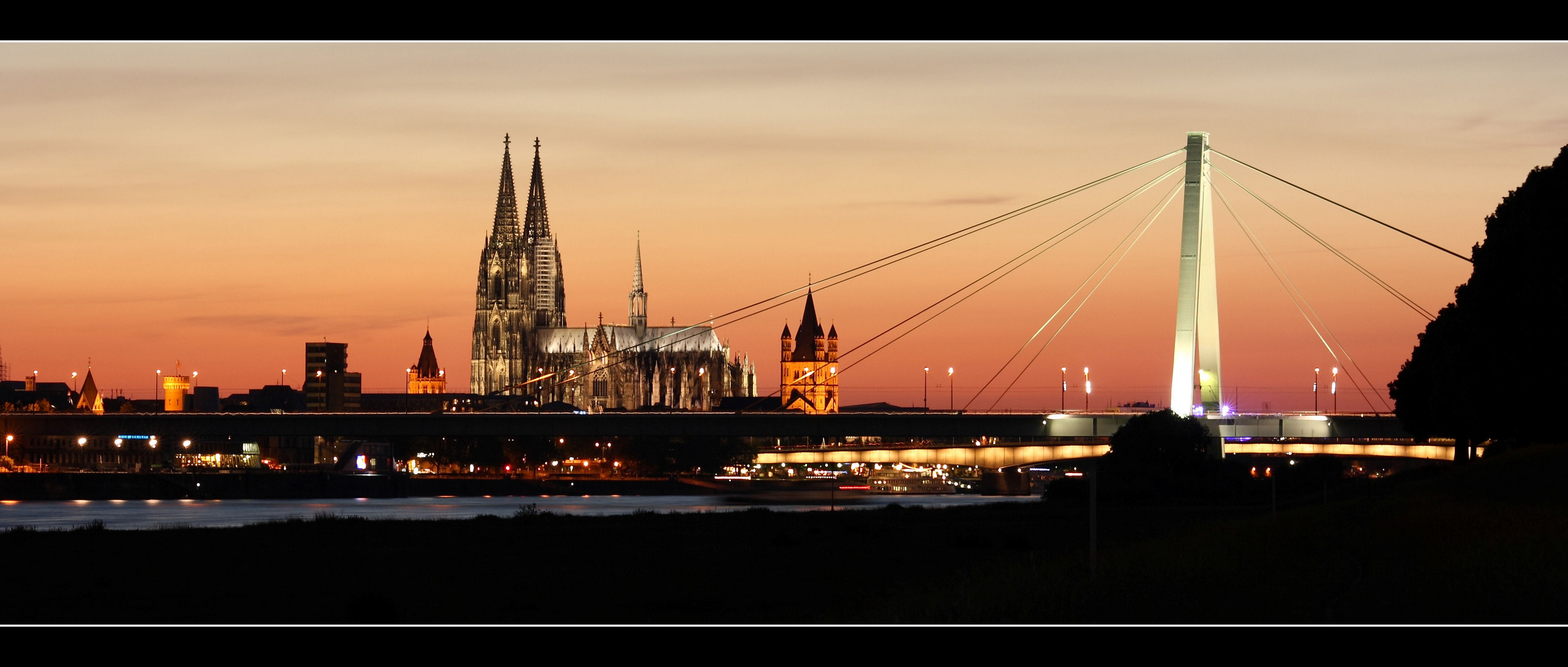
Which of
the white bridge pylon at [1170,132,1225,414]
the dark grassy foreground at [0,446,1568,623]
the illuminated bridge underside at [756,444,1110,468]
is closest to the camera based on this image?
the dark grassy foreground at [0,446,1568,623]

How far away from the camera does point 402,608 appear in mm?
31516

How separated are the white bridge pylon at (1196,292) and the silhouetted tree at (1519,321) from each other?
86.8 ft

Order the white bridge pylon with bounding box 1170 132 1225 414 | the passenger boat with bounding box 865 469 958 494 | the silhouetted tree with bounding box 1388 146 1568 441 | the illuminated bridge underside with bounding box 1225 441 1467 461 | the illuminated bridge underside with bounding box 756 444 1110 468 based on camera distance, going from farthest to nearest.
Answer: the passenger boat with bounding box 865 469 958 494 → the illuminated bridge underside with bounding box 756 444 1110 468 → the illuminated bridge underside with bounding box 1225 441 1467 461 → the white bridge pylon with bounding box 1170 132 1225 414 → the silhouetted tree with bounding box 1388 146 1568 441

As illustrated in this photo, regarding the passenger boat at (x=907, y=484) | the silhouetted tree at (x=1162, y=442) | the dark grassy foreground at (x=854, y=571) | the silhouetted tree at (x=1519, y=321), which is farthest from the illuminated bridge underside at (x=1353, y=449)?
the silhouetted tree at (x=1519, y=321)

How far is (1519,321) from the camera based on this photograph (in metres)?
49.1

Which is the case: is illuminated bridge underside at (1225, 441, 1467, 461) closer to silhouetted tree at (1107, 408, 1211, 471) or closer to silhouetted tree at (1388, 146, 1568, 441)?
silhouetted tree at (1107, 408, 1211, 471)

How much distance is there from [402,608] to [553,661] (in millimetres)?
17787

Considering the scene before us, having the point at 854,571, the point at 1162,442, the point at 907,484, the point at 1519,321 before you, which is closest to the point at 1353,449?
the point at 1162,442

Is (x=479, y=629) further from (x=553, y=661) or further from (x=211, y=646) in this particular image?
(x=211, y=646)

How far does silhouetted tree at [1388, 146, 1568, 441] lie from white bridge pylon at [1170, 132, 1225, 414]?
2645cm

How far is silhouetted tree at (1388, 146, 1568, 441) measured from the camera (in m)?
47.5

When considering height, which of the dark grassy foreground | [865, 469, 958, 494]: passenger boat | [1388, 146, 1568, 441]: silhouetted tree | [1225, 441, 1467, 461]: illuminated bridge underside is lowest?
[865, 469, 958, 494]: passenger boat

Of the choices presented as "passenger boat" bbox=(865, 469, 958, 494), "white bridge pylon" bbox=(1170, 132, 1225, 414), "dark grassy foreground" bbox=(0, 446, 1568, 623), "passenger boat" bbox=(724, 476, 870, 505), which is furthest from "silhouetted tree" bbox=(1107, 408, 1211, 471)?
"passenger boat" bbox=(865, 469, 958, 494)

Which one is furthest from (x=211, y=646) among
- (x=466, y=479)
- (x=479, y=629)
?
(x=466, y=479)
